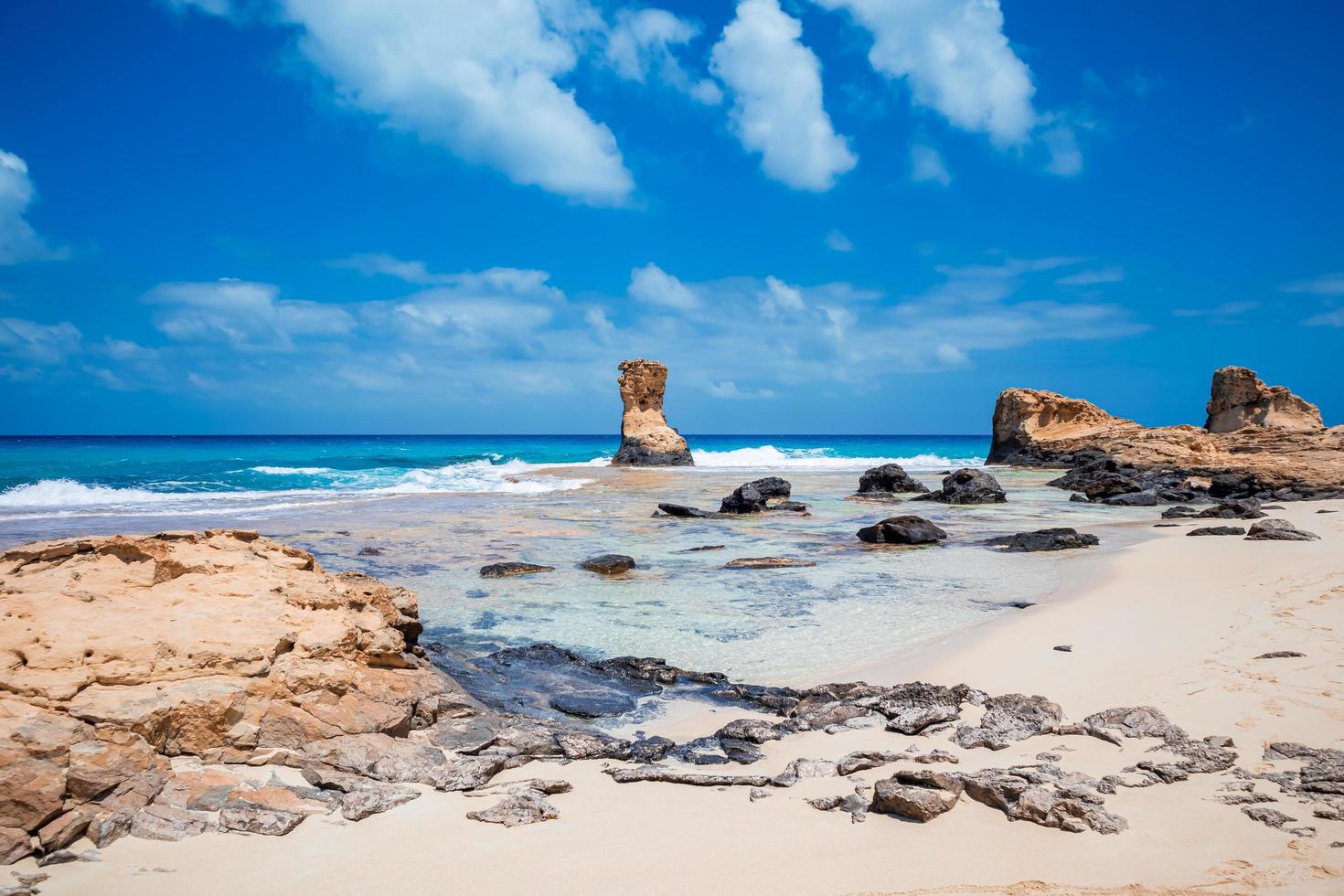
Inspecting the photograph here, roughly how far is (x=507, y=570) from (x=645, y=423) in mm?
35402

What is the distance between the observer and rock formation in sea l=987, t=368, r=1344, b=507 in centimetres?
2225

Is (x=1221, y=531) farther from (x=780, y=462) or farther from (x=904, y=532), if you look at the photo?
(x=780, y=462)

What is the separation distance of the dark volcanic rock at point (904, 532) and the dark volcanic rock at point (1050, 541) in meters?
1.11

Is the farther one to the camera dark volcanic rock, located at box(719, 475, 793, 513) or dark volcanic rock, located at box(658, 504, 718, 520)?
dark volcanic rock, located at box(719, 475, 793, 513)

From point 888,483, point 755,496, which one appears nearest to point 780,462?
point 888,483

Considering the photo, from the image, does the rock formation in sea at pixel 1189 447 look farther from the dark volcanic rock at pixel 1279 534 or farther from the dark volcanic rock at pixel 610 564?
the dark volcanic rock at pixel 610 564

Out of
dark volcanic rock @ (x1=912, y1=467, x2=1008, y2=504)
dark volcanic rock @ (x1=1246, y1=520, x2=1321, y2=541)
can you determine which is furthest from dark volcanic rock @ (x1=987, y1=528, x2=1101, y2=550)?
dark volcanic rock @ (x1=912, y1=467, x2=1008, y2=504)

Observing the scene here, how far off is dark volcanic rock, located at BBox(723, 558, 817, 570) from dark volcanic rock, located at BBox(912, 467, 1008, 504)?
12.0 m

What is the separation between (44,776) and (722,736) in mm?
3474

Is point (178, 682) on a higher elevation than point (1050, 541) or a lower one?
higher

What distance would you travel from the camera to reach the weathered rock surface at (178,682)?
3.29 metres

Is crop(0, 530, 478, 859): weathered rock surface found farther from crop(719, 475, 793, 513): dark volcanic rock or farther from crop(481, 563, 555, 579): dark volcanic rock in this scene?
crop(719, 475, 793, 513): dark volcanic rock

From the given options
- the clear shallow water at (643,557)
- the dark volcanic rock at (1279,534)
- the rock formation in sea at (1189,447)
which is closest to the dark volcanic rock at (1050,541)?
the clear shallow water at (643,557)

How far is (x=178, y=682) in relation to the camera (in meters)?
4.03
